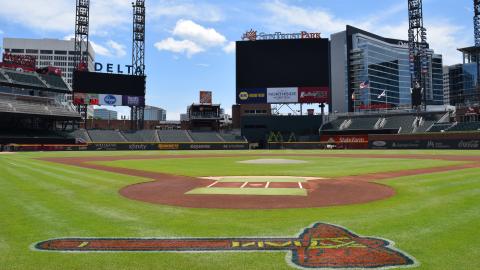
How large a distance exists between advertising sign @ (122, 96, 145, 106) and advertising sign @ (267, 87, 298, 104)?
27.8 m

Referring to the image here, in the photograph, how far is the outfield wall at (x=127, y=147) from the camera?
58406 mm

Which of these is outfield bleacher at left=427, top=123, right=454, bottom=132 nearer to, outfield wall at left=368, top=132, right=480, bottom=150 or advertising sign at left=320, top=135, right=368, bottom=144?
outfield wall at left=368, top=132, right=480, bottom=150

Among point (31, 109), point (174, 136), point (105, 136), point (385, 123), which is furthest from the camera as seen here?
point (174, 136)

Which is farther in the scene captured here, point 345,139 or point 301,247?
point 345,139

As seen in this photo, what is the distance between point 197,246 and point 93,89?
250 ft

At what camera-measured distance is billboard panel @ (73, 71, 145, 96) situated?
7506cm

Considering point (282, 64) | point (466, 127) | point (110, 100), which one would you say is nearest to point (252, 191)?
point (466, 127)

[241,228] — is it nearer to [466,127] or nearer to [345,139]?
[466,127]

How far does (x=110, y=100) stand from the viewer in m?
77.4

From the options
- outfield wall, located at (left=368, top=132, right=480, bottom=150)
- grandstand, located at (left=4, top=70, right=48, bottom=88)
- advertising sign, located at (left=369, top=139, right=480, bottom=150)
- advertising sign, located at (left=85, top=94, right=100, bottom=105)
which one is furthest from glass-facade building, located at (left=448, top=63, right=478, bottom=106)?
grandstand, located at (left=4, top=70, right=48, bottom=88)

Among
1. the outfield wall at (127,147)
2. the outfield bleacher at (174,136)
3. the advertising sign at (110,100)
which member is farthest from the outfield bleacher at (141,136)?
the advertising sign at (110,100)

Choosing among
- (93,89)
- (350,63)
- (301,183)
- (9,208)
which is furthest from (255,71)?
(350,63)

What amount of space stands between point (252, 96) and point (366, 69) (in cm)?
8733

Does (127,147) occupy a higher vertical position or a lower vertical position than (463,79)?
lower
